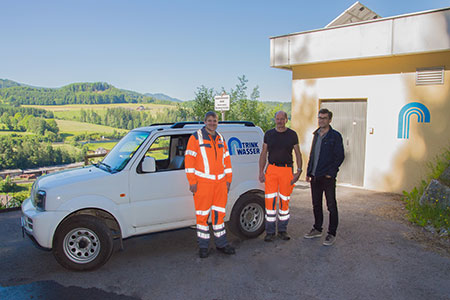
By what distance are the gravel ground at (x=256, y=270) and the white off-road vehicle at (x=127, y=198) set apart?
392 mm

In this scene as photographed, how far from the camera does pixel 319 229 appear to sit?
230 inches

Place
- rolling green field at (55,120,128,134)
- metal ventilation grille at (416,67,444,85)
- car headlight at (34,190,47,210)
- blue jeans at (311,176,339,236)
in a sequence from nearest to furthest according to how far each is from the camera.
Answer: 1. car headlight at (34,190,47,210)
2. blue jeans at (311,176,339,236)
3. metal ventilation grille at (416,67,444,85)
4. rolling green field at (55,120,128,134)

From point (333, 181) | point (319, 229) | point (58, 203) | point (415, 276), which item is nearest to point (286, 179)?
point (333, 181)

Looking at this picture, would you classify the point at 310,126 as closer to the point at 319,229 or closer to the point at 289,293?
the point at 319,229

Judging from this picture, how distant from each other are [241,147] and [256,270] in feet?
6.70

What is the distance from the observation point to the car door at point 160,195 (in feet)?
15.6

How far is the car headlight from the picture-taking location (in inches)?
171

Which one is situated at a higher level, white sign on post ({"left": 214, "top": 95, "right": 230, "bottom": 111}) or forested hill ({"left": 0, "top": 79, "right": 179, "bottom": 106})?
forested hill ({"left": 0, "top": 79, "right": 179, "bottom": 106})

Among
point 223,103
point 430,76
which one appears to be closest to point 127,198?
point 223,103

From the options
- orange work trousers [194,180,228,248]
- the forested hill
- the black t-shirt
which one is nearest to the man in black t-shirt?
the black t-shirt

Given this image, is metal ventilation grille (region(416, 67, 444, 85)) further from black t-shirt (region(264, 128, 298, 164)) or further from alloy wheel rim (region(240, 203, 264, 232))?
alloy wheel rim (region(240, 203, 264, 232))

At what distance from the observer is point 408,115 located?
931 centimetres

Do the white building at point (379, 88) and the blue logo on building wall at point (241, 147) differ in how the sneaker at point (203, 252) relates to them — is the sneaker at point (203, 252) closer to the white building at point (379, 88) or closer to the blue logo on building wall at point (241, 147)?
the blue logo on building wall at point (241, 147)

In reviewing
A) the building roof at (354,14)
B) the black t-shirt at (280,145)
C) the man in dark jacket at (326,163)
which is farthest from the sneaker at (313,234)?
the building roof at (354,14)
